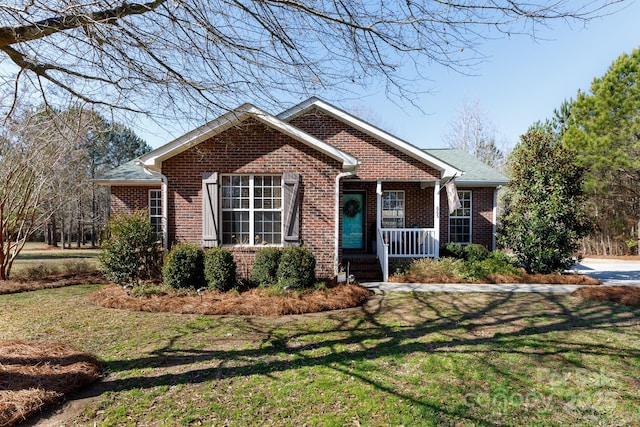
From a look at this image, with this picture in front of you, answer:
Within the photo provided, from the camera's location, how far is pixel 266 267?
8062 millimetres

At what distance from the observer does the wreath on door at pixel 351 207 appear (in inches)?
498

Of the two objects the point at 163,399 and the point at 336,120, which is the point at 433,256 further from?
the point at 163,399

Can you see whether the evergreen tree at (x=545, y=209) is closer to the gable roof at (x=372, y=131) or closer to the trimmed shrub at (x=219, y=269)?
the gable roof at (x=372, y=131)

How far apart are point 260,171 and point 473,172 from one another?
960cm

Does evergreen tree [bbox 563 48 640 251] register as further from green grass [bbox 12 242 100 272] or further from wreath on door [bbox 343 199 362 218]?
green grass [bbox 12 242 100 272]

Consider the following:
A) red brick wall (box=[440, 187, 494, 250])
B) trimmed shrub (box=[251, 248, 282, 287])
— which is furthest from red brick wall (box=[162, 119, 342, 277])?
red brick wall (box=[440, 187, 494, 250])

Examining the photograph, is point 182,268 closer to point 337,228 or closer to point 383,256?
point 337,228

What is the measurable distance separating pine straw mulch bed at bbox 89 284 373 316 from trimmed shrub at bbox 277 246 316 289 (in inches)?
13.3

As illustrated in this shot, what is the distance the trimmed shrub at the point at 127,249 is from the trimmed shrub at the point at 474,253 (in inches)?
398

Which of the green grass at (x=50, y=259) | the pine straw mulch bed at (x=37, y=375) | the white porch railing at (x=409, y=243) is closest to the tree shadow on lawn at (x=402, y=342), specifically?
the pine straw mulch bed at (x=37, y=375)

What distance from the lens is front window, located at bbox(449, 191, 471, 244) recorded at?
43.8 feet

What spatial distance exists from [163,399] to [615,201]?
24.8m

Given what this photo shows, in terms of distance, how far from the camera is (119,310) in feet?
22.4

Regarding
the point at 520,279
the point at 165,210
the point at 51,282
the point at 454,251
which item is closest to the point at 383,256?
the point at 454,251
